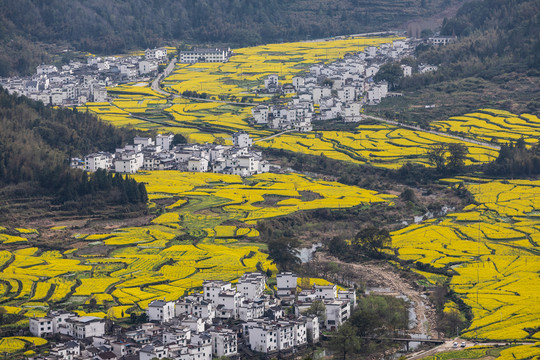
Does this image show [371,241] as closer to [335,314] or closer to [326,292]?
[326,292]

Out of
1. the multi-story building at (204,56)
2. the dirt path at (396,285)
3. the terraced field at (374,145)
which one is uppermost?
the multi-story building at (204,56)

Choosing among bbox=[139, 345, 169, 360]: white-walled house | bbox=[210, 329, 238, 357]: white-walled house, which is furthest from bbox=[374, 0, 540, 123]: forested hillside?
bbox=[139, 345, 169, 360]: white-walled house

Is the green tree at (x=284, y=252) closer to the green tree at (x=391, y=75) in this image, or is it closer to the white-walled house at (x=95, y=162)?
the white-walled house at (x=95, y=162)

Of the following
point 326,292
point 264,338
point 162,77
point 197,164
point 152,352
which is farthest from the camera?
point 162,77

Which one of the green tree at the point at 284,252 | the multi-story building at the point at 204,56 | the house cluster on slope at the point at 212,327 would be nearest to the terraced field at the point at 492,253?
the green tree at the point at 284,252

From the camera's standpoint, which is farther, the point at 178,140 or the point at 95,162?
the point at 178,140

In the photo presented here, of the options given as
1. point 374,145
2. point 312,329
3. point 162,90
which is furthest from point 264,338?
point 162,90
